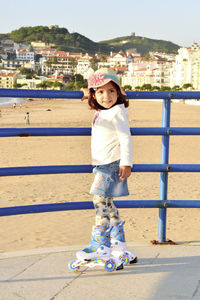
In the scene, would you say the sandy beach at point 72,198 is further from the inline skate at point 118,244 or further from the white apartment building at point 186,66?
the white apartment building at point 186,66

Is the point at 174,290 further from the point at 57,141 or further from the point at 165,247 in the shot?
the point at 57,141

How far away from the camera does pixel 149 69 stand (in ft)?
466

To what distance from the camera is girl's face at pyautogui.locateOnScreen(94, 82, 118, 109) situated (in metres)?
2.96

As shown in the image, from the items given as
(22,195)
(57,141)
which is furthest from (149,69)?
(22,195)

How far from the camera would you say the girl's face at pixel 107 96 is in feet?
9.72

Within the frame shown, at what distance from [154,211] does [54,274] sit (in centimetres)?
418

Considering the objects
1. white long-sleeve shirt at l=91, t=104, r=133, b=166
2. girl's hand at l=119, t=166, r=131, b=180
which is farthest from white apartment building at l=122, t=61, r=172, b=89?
girl's hand at l=119, t=166, r=131, b=180

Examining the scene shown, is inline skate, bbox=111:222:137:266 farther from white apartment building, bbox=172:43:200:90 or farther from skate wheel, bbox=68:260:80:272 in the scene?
white apartment building, bbox=172:43:200:90

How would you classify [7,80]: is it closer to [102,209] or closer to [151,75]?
[151,75]

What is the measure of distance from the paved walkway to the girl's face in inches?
42.1

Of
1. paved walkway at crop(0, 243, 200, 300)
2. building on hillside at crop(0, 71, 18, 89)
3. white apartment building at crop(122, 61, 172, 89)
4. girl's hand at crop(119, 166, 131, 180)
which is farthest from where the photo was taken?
building on hillside at crop(0, 71, 18, 89)

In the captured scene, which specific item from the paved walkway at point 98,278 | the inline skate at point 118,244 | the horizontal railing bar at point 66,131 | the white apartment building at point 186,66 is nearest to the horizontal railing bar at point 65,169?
the horizontal railing bar at point 66,131

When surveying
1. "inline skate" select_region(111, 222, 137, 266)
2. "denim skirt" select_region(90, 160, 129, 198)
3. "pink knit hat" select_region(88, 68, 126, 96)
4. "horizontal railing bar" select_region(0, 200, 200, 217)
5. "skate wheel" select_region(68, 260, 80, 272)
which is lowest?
"skate wheel" select_region(68, 260, 80, 272)

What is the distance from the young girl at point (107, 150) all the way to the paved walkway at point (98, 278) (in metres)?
0.17
